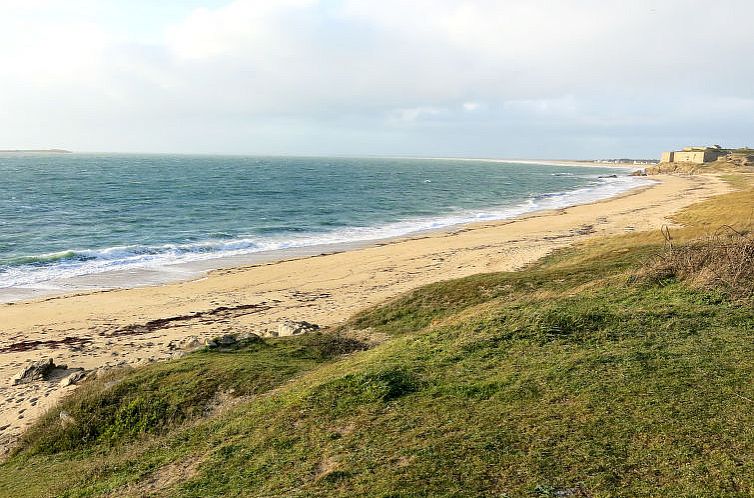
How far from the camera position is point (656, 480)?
17.8 feet

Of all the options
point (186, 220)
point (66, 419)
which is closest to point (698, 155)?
point (186, 220)

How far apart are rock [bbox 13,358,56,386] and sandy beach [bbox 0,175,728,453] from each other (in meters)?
0.26

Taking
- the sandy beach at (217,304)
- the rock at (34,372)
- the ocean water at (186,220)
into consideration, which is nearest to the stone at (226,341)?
the sandy beach at (217,304)

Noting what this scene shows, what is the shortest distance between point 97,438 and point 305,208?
49.1 meters

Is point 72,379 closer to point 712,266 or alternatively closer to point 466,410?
point 466,410

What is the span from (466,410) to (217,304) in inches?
611

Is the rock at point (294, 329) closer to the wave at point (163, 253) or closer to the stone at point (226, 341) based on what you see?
the stone at point (226, 341)

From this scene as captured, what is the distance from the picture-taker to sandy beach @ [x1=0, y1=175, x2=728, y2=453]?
15.0 m

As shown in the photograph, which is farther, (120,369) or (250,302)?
(250,302)

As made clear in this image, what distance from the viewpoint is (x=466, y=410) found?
738 centimetres

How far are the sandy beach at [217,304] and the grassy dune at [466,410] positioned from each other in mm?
2751

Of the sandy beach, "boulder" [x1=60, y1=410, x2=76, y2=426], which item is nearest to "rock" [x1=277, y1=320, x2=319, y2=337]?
the sandy beach

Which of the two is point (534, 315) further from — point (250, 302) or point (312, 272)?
point (312, 272)

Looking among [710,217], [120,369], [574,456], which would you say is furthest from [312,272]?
[710,217]
